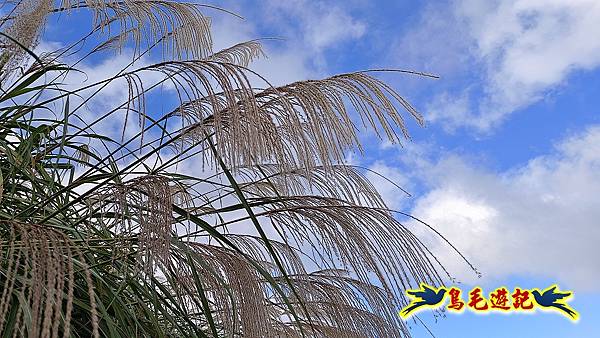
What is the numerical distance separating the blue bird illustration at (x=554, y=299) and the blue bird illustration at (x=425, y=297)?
2124mm

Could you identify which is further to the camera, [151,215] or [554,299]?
[554,299]

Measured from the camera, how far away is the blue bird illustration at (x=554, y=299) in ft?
11.9

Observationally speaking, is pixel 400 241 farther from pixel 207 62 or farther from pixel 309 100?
pixel 207 62

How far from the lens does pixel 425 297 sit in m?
1.65

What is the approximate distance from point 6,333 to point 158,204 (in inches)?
13.7

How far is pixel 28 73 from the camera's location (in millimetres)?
2076

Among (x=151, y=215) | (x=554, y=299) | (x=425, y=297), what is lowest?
(x=151, y=215)

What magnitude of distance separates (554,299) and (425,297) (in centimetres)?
228

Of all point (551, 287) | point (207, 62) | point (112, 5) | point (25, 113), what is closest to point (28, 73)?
point (25, 113)
